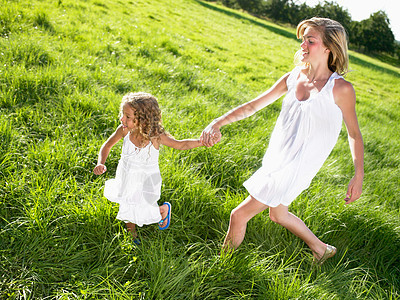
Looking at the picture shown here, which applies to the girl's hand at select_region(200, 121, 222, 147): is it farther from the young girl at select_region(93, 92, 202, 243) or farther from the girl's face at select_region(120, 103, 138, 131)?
the girl's face at select_region(120, 103, 138, 131)

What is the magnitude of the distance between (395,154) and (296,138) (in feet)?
12.7

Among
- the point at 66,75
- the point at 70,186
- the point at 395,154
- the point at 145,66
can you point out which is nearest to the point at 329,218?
the point at 70,186

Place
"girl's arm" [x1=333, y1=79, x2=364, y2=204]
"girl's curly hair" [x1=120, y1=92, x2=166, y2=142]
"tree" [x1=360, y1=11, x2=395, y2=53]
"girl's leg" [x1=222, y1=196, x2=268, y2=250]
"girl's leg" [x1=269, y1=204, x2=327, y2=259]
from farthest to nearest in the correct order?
"tree" [x1=360, y1=11, x2=395, y2=53]
"girl's leg" [x1=269, y1=204, x2=327, y2=259]
"girl's leg" [x1=222, y1=196, x2=268, y2=250]
"girl's curly hair" [x1=120, y1=92, x2=166, y2=142]
"girl's arm" [x1=333, y1=79, x2=364, y2=204]

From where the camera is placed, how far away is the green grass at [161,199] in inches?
84.8

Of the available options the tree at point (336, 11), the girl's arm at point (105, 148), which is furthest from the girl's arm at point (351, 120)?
the tree at point (336, 11)

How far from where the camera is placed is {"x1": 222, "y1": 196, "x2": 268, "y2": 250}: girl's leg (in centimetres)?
226

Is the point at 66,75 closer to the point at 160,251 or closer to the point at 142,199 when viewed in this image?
the point at 142,199

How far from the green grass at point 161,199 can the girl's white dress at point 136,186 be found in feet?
0.68

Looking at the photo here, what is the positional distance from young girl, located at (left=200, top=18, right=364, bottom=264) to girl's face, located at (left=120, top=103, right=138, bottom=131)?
520 mm

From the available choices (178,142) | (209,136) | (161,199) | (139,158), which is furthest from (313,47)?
(161,199)

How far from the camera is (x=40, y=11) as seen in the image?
5914 millimetres

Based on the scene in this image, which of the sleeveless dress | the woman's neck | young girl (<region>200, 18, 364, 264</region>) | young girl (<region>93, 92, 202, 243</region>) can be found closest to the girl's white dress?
young girl (<region>93, 92, 202, 243</region>)

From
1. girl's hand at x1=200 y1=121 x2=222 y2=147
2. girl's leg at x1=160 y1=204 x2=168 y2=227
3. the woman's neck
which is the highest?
the woman's neck

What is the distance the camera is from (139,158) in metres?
2.25
